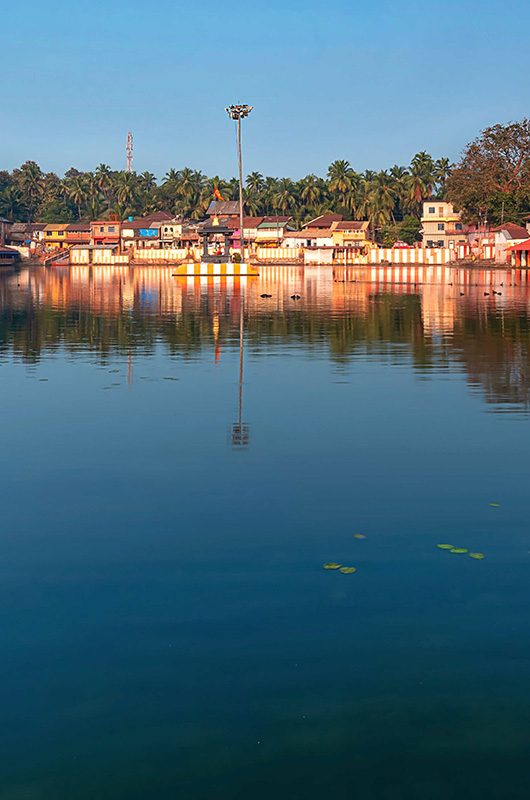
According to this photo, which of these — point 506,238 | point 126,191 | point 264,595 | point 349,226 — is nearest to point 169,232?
point 126,191

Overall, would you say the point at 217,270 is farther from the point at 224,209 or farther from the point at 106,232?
the point at 106,232

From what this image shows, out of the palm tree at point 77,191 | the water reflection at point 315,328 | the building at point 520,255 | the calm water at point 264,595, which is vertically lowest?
the calm water at point 264,595

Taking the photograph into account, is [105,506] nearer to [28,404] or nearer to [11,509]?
[11,509]

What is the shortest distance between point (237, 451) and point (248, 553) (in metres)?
4.93

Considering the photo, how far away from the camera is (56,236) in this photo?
6742 inches

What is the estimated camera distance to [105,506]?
11.3 m

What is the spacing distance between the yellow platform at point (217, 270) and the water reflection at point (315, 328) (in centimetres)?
2889

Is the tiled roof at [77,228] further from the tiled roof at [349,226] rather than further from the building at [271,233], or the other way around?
the tiled roof at [349,226]

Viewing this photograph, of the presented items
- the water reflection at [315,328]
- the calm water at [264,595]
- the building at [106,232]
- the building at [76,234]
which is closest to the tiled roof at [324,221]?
the building at [106,232]

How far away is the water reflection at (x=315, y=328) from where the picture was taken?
25016 mm

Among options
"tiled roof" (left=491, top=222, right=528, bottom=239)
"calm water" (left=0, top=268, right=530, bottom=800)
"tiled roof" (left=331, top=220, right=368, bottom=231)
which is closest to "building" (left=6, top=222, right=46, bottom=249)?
"tiled roof" (left=331, top=220, right=368, bottom=231)

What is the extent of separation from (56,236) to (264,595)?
559 ft

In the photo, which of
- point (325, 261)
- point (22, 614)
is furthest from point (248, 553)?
point (325, 261)

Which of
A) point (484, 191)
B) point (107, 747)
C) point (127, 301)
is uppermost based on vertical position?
point (484, 191)
